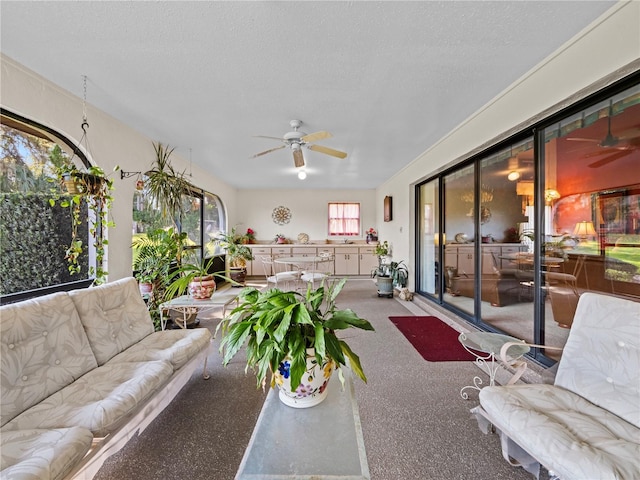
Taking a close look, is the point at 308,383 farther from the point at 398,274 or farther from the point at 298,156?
the point at 398,274

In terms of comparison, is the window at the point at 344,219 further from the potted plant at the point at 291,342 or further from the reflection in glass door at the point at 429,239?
the potted plant at the point at 291,342

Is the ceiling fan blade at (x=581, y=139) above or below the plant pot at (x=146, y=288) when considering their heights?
above

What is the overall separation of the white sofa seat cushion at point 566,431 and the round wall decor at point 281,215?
21.6 feet

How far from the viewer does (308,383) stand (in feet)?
3.73

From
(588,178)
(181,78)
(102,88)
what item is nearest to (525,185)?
(588,178)

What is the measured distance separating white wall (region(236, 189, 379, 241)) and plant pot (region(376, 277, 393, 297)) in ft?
9.51

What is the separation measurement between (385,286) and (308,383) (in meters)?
3.95

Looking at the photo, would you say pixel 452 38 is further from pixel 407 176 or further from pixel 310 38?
pixel 407 176

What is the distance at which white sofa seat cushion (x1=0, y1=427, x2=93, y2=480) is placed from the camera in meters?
0.92

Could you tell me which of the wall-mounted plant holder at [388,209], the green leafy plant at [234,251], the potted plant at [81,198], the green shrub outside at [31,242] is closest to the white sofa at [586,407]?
the potted plant at [81,198]

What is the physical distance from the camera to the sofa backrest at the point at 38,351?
126 centimetres

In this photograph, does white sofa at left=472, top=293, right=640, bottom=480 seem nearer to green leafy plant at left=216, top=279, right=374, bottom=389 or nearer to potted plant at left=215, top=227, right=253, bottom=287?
green leafy plant at left=216, top=279, right=374, bottom=389

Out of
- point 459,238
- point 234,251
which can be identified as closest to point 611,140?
point 459,238

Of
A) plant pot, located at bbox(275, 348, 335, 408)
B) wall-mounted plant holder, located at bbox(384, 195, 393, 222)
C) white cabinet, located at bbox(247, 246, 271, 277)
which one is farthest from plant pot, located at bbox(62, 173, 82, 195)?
wall-mounted plant holder, located at bbox(384, 195, 393, 222)
